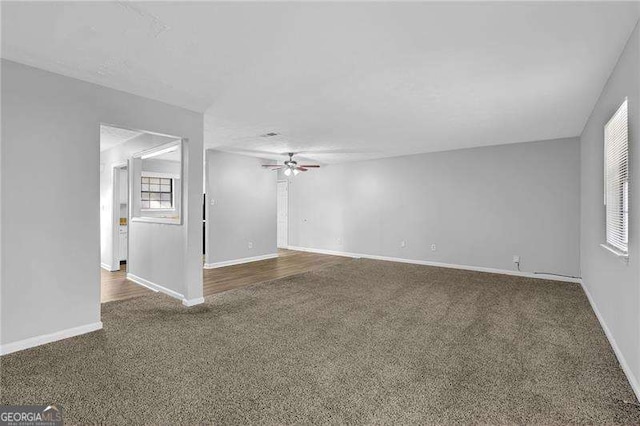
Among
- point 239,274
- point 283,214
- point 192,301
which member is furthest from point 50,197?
point 283,214

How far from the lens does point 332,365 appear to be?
243 centimetres

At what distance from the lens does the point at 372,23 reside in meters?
2.06

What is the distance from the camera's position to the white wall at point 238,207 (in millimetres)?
6531

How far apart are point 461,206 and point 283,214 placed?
4.93 metres

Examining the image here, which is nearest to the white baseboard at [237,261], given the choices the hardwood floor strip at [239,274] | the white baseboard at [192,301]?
the hardwood floor strip at [239,274]

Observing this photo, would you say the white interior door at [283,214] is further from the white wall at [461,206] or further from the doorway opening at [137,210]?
the doorway opening at [137,210]

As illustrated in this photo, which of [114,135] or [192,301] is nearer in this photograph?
[192,301]

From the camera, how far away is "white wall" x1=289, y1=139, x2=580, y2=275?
17.6 feet

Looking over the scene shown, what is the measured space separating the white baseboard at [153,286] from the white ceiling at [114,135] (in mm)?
2254

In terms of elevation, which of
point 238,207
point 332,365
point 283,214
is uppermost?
point 238,207

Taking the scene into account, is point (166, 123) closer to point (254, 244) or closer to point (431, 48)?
point (431, 48)

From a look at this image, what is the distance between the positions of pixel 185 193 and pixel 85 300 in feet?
4.86

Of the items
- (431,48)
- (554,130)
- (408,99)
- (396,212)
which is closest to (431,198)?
(396,212)

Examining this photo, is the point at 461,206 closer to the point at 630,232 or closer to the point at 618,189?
the point at 618,189
